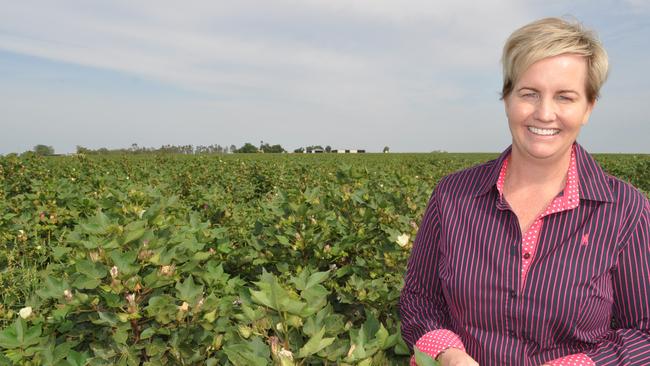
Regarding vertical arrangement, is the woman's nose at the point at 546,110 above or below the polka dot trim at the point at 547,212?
above

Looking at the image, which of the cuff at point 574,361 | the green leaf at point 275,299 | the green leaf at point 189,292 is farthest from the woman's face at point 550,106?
the green leaf at point 189,292

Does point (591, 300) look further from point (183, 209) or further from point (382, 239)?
point (183, 209)

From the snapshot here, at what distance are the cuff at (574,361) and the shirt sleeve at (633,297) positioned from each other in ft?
0.06

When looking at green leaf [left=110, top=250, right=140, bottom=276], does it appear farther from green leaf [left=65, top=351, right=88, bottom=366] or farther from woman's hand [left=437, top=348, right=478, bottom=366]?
woman's hand [left=437, top=348, right=478, bottom=366]

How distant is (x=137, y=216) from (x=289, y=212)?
98cm

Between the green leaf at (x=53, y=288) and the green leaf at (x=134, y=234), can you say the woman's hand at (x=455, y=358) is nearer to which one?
the green leaf at (x=134, y=234)

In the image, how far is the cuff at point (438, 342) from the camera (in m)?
1.56

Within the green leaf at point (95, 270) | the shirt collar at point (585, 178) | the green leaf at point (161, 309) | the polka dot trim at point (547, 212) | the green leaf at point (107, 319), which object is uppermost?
the shirt collar at point (585, 178)

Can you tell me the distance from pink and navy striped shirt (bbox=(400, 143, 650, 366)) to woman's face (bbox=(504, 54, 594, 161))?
140 millimetres

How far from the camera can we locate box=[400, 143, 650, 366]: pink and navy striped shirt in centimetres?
146

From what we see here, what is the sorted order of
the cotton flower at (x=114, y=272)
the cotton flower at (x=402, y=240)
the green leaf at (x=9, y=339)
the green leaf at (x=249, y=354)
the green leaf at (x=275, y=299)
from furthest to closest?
the cotton flower at (x=402, y=240) < the cotton flower at (x=114, y=272) < the green leaf at (x=9, y=339) < the green leaf at (x=275, y=299) < the green leaf at (x=249, y=354)

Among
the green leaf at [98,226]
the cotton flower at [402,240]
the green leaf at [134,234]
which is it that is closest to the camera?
the green leaf at [134,234]

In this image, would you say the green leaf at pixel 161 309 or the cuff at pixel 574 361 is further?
the green leaf at pixel 161 309

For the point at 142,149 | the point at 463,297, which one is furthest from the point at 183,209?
the point at 142,149
